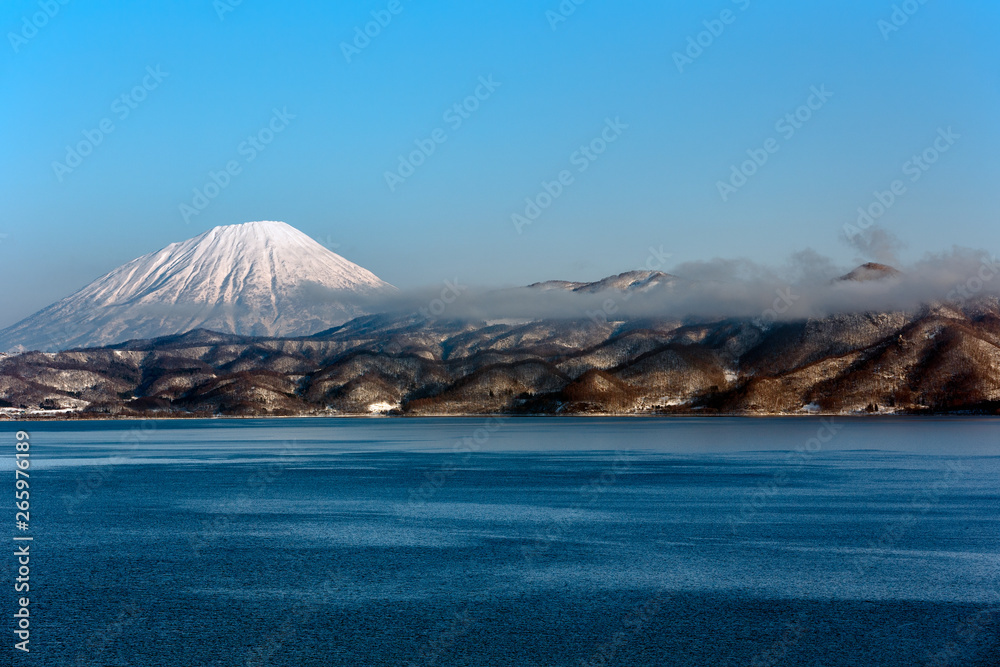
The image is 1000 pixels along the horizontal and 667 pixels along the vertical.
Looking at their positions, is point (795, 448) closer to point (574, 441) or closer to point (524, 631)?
point (574, 441)

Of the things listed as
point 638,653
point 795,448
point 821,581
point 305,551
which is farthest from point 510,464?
point 638,653

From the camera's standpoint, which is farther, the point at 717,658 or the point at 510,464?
the point at 510,464

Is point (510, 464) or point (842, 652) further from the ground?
point (842, 652)

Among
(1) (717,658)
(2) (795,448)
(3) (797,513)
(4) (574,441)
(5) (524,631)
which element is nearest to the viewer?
(1) (717,658)

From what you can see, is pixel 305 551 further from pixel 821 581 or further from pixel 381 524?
pixel 821 581

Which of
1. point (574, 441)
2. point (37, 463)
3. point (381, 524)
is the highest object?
point (381, 524)

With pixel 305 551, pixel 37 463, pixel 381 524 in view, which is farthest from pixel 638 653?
pixel 37 463

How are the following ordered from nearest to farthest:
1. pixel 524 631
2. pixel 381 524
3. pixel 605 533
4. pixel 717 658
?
pixel 717 658 < pixel 524 631 < pixel 605 533 < pixel 381 524
